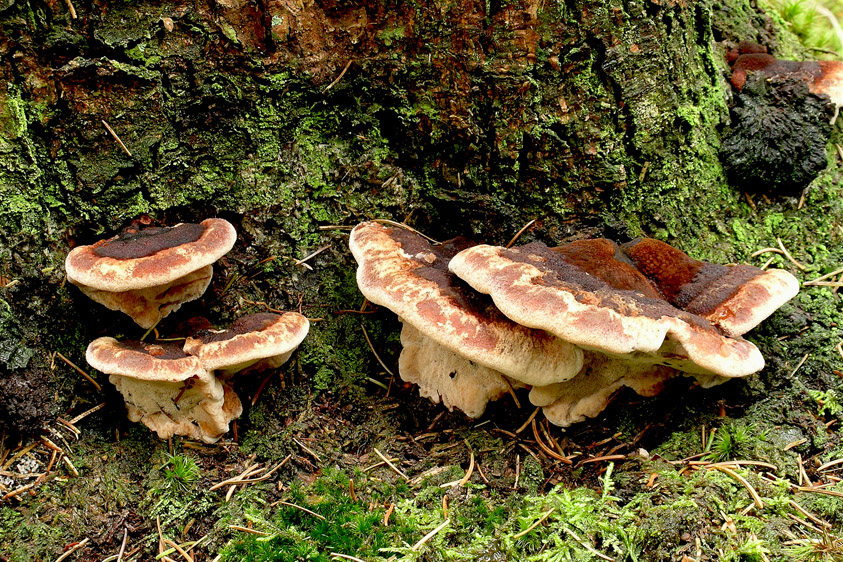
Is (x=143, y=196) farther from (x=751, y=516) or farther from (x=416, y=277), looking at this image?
(x=751, y=516)

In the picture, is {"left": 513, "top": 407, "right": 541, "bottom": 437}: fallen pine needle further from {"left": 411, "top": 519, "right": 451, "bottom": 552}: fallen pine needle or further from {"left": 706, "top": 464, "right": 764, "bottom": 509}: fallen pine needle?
{"left": 706, "top": 464, "right": 764, "bottom": 509}: fallen pine needle

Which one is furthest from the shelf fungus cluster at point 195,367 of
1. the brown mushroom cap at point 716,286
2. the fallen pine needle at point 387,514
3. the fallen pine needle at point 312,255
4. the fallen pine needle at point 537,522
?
the brown mushroom cap at point 716,286

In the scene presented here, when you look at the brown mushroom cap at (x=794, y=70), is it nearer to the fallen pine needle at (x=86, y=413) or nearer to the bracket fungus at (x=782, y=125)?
the bracket fungus at (x=782, y=125)

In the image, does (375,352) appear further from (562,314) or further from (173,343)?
(562,314)

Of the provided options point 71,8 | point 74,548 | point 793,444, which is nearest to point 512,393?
point 793,444

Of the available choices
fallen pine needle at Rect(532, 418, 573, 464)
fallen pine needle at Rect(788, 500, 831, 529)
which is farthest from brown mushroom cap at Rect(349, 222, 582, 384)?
fallen pine needle at Rect(788, 500, 831, 529)

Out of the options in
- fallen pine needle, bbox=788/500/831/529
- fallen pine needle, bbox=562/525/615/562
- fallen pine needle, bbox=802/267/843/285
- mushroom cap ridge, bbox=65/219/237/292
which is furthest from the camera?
fallen pine needle, bbox=802/267/843/285
